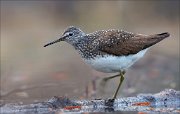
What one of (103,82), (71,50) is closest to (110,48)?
(103,82)

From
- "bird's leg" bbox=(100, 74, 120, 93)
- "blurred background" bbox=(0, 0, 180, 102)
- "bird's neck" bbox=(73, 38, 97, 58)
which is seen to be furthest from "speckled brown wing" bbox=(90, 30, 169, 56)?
"blurred background" bbox=(0, 0, 180, 102)

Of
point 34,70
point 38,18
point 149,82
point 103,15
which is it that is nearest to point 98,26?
point 103,15

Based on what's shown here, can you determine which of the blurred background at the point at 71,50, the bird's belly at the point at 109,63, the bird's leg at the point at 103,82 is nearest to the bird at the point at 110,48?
the bird's belly at the point at 109,63

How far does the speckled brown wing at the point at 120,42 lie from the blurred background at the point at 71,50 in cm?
218

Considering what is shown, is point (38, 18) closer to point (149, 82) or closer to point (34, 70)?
point (34, 70)

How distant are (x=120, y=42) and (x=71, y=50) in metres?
9.67

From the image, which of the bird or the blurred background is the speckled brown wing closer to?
the bird

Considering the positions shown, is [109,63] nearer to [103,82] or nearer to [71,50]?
[103,82]

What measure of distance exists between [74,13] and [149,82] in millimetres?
8251

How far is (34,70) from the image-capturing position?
1762cm

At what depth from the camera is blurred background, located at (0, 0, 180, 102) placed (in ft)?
48.9

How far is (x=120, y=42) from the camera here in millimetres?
11641

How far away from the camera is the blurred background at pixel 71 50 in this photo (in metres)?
14.9

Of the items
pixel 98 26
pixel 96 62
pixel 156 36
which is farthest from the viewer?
pixel 98 26
